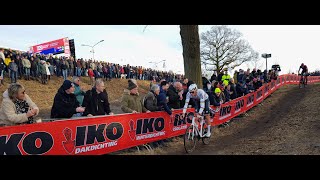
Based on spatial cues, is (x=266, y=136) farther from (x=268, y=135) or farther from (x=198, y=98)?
(x=198, y=98)

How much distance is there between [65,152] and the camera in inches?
250

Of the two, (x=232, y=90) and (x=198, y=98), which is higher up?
(x=198, y=98)

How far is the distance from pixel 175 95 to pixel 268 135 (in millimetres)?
3989

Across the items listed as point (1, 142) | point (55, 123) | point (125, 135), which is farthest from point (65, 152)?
point (125, 135)

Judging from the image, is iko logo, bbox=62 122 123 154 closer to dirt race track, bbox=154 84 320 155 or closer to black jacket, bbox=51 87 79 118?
black jacket, bbox=51 87 79 118

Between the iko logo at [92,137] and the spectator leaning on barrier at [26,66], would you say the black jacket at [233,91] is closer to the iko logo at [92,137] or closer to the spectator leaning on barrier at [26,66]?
the iko logo at [92,137]

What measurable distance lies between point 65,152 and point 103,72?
2657 centimetres

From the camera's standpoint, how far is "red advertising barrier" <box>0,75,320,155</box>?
5590mm

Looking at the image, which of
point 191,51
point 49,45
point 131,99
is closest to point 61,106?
point 131,99

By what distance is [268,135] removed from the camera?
1115 centimetres

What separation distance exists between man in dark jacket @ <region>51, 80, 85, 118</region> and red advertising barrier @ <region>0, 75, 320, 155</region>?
66 centimetres

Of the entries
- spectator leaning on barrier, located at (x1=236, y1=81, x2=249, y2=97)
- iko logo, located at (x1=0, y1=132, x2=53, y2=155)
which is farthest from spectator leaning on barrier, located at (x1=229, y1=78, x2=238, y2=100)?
iko logo, located at (x1=0, y1=132, x2=53, y2=155)

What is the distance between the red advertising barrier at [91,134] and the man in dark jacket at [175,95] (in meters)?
0.40
